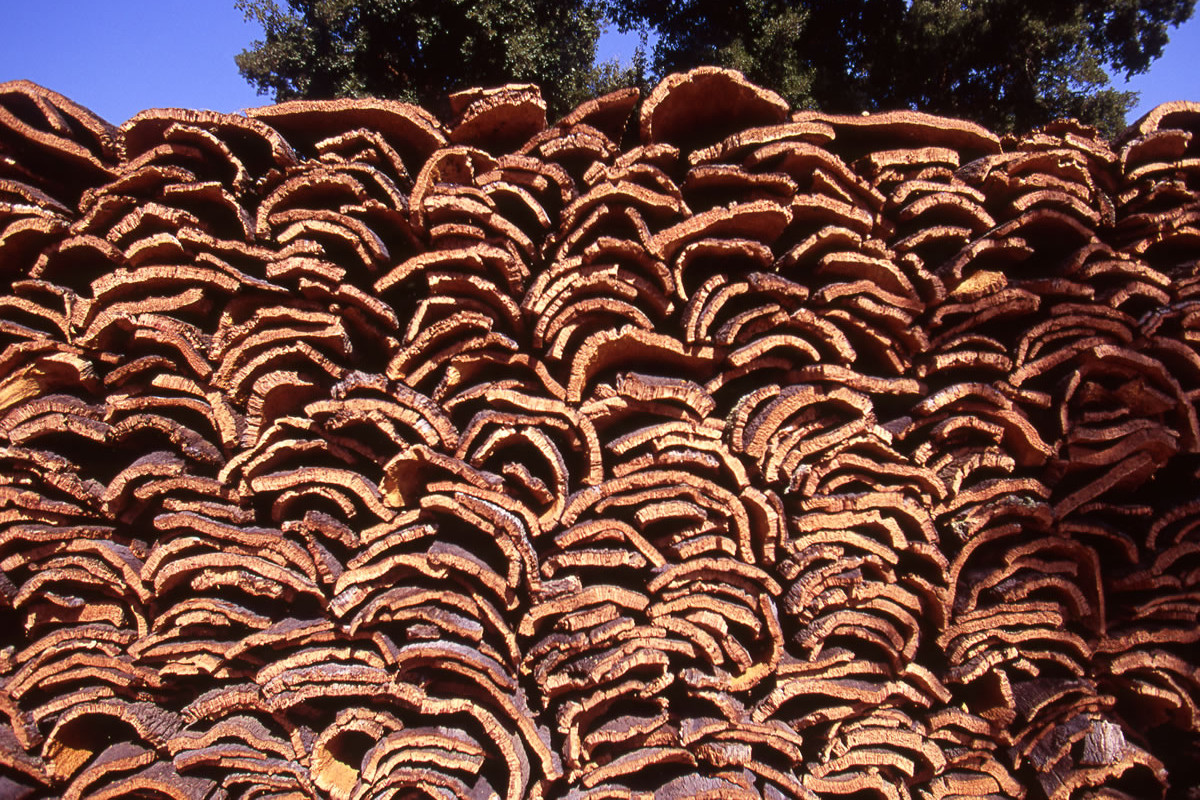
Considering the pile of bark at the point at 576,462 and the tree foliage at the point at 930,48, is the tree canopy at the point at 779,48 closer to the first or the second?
the tree foliage at the point at 930,48

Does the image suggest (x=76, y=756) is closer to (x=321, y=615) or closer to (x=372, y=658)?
(x=321, y=615)

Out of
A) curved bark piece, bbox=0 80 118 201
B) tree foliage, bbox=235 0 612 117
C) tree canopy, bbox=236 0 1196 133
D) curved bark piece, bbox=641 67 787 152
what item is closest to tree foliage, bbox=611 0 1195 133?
tree canopy, bbox=236 0 1196 133

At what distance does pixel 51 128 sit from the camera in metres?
2.76

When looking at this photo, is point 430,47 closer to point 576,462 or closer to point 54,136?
point 54,136

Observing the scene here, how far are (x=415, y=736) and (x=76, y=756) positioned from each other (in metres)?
1.49

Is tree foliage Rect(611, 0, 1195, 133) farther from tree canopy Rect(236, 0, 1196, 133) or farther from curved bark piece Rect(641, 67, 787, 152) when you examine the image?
curved bark piece Rect(641, 67, 787, 152)

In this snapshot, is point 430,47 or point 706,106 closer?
point 706,106

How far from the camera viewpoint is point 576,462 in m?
2.71

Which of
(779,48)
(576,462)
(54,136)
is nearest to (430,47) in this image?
(779,48)

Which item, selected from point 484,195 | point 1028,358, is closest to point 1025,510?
point 1028,358

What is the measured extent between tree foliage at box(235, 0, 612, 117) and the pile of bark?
244 inches

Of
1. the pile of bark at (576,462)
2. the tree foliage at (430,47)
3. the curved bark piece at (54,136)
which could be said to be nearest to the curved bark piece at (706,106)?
the pile of bark at (576,462)

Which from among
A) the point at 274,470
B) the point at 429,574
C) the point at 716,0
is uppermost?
the point at 716,0

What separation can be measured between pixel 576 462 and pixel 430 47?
7.60 metres
